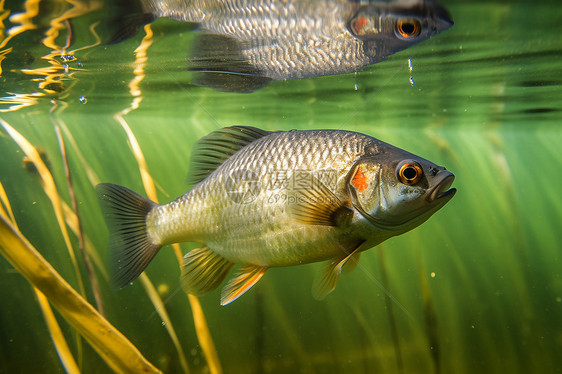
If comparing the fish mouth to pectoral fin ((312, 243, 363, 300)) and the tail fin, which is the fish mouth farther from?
the tail fin

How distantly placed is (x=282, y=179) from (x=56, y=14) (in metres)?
3.25

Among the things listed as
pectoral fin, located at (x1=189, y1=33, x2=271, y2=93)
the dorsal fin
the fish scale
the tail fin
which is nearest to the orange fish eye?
the dorsal fin

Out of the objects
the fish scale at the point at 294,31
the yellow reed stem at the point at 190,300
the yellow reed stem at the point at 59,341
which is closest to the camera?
the fish scale at the point at 294,31

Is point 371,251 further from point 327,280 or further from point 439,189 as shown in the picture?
point 439,189

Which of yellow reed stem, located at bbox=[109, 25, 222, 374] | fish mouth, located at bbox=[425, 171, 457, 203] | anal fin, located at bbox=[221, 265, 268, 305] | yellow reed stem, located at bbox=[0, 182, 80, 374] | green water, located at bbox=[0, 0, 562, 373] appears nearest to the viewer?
fish mouth, located at bbox=[425, 171, 457, 203]

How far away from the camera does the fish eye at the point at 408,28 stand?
13.0 ft

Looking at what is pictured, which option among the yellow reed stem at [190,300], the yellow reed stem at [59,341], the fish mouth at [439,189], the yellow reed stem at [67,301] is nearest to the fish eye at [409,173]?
the fish mouth at [439,189]

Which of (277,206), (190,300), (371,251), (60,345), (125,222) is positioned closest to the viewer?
(277,206)

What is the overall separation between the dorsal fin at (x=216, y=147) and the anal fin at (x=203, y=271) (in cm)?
66

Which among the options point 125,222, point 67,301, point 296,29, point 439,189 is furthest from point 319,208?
point 296,29

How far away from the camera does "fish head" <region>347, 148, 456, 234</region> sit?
2.34 m

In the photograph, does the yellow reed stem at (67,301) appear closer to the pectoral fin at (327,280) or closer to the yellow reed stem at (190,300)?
the yellow reed stem at (190,300)

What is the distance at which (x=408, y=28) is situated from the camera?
4141 millimetres

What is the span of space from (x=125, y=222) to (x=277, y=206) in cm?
143
